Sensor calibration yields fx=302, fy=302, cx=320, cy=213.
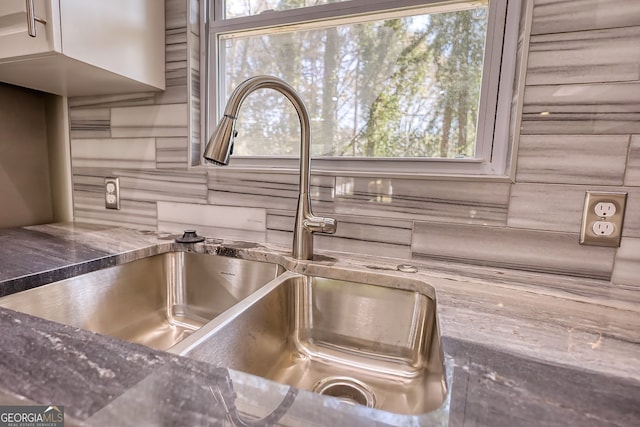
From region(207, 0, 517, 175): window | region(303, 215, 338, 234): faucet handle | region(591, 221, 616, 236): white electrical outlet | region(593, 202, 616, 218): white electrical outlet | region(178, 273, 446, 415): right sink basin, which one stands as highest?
region(207, 0, 517, 175): window

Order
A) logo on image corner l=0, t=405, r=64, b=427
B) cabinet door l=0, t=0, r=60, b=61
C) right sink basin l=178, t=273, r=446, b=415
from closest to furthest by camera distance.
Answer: logo on image corner l=0, t=405, r=64, b=427 → right sink basin l=178, t=273, r=446, b=415 → cabinet door l=0, t=0, r=60, b=61

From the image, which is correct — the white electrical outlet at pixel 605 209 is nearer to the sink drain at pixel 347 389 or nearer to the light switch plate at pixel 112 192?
the sink drain at pixel 347 389

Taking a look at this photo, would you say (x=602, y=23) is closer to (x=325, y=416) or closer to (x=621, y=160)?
(x=621, y=160)

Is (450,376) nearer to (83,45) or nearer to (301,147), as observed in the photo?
(301,147)

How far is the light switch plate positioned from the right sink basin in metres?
0.83

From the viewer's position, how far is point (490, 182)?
2.36 feet

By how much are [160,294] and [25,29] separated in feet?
2.39

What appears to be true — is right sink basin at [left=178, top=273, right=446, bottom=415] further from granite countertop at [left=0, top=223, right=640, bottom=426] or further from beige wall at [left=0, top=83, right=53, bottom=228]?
beige wall at [left=0, top=83, right=53, bottom=228]

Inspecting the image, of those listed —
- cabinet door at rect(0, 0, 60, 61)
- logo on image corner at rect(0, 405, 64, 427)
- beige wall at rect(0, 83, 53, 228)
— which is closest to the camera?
logo on image corner at rect(0, 405, 64, 427)

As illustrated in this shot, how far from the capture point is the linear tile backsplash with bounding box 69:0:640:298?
0.63m

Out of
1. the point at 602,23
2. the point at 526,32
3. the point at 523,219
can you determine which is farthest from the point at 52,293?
the point at 602,23

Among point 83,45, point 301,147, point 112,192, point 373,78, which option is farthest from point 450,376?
point 112,192

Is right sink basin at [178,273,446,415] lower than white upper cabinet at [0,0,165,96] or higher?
lower

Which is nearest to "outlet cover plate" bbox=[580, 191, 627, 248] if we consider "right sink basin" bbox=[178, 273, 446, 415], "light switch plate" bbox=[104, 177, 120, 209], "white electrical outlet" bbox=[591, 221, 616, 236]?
"white electrical outlet" bbox=[591, 221, 616, 236]
